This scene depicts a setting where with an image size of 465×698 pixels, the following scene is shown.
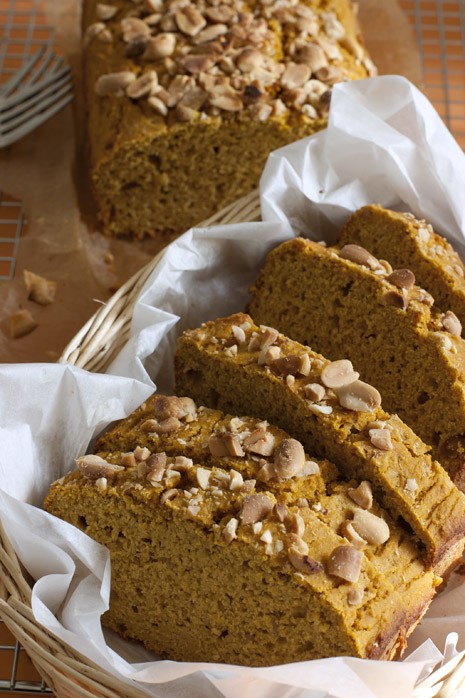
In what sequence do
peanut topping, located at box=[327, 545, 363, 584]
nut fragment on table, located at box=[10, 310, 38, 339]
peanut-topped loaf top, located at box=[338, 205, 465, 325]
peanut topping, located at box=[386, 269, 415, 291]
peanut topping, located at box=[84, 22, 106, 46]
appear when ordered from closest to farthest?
peanut topping, located at box=[327, 545, 363, 584] → peanut topping, located at box=[386, 269, 415, 291] → peanut-topped loaf top, located at box=[338, 205, 465, 325] → nut fragment on table, located at box=[10, 310, 38, 339] → peanut topping, located at box=[84, 22, 106, 46]

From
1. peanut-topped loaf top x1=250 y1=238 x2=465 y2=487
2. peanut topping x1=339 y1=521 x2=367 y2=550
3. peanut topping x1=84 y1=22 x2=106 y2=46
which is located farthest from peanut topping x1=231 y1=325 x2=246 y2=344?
peanut topping x1=84 y1=22 x2=106 y2=46

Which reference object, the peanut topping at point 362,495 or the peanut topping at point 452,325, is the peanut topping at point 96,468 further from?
the peanut topping at point 452,325

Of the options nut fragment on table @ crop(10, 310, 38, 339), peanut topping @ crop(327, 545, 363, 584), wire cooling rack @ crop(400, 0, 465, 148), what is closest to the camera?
peanut topping @ crop(327, 545, 363, 584)

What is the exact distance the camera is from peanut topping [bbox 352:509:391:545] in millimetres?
2367

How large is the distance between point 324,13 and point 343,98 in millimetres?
907

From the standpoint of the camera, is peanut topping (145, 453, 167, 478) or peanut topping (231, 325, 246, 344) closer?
peanut topping (145, 453, 167, 478)

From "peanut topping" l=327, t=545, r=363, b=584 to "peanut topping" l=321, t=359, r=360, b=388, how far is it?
1.57ft

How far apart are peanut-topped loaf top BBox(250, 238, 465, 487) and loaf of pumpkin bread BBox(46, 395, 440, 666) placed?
39 cm

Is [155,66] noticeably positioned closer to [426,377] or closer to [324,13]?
[324,13]

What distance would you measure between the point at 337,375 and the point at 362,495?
347mm

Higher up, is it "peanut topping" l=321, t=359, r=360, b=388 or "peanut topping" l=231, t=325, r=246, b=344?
"peanut topping" l=321, t=359, r=360, b=388

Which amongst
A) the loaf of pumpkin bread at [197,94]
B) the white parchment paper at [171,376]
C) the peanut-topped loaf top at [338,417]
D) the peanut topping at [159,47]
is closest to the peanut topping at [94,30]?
the loaf of pumpkin bread at [197,94]

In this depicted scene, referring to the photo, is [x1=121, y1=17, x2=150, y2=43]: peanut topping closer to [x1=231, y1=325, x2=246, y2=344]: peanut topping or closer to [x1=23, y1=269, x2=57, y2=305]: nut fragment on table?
[x1=23, y1=269, x2=57, y2=305]: nut fragment on table

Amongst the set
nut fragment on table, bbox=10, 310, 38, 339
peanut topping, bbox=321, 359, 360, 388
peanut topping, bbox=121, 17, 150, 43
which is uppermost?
peanut topping, bbox=121, 17, 150, 43
